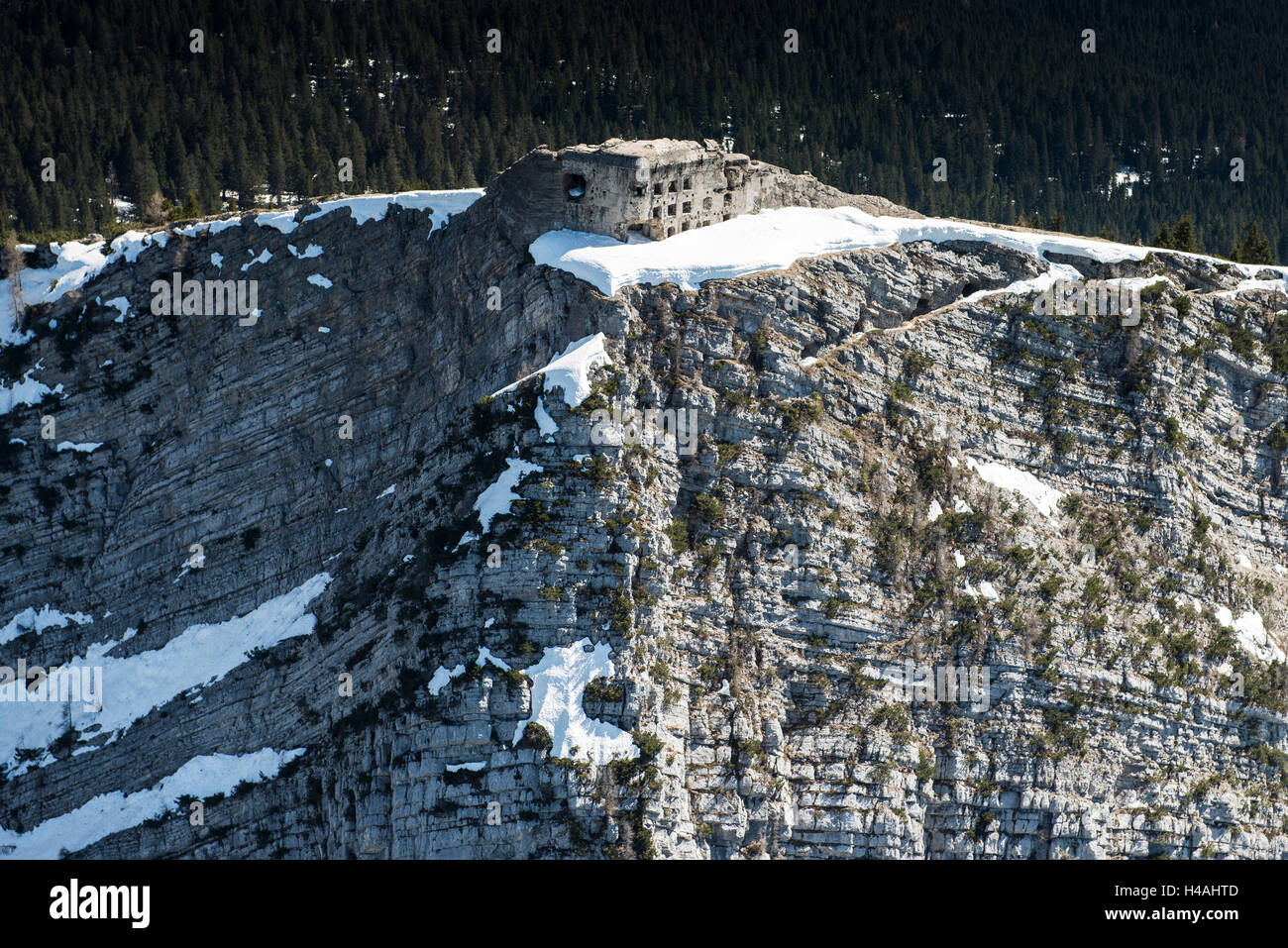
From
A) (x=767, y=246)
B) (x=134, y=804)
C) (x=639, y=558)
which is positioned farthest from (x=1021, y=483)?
(x=134, y=804)

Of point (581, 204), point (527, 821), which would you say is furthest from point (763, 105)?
point (527, 821)

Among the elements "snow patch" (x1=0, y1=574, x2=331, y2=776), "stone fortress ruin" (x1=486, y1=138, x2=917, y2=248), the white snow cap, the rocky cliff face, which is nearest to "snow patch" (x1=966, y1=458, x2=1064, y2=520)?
the rocky cliff face

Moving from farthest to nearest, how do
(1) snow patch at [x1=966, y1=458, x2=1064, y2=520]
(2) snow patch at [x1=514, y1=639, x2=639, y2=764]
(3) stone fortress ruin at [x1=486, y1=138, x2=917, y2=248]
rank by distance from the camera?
(1) snow patch at [x1=966, y1=458, x2=1064, y2=520] < (3) stone fortress ruin at [x1=486, y1=138, x2=917, y2=248] < (2) snow patch at [x1=514, y1=639, x2=639, y2=764]

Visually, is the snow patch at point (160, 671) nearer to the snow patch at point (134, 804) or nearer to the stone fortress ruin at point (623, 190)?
the snow patch at point (134, 804)

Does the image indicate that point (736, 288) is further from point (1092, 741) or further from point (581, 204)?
point (1092, 741)

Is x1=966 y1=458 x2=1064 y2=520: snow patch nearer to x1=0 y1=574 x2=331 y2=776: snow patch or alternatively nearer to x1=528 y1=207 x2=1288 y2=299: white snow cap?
x1=528 y1=207 x2=1288 y2=299: white snow cap

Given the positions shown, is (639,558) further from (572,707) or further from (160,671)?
(160,671)
